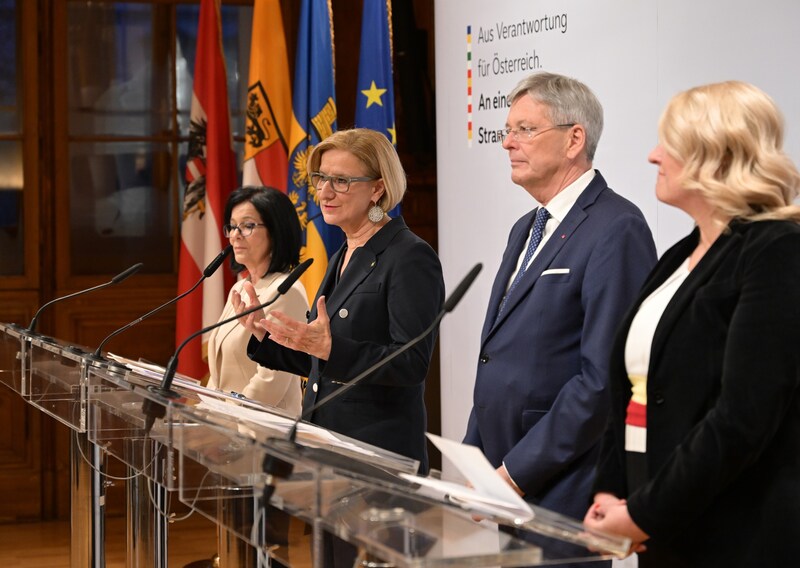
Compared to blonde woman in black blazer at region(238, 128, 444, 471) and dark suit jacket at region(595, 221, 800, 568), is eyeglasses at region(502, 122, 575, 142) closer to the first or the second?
blonde woman in black blazer at region(238, 128, 444, 471)

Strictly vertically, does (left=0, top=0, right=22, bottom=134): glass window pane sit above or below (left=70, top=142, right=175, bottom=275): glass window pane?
above

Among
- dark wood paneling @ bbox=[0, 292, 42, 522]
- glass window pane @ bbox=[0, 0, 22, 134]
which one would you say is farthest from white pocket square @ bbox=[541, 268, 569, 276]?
glass window pane @ bbox=[0, 0, 22, 134]

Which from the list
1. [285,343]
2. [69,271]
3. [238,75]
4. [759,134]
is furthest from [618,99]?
[69,271]

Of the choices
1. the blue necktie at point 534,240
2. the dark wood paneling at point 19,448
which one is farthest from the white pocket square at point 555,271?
the dark wood paneling at point 19,448

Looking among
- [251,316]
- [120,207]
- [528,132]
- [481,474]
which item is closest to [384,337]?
[251,316]

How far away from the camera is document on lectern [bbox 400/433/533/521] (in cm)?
140

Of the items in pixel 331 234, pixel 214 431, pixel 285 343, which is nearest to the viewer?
pixel 214 431

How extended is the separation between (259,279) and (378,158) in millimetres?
891

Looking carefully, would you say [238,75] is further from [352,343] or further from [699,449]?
[699,449]

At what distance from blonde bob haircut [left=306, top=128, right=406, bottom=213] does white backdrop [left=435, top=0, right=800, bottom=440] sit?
31.5 inches

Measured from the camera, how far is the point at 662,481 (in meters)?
1.63

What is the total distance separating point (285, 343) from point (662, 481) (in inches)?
43.2

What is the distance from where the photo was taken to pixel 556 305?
7.67 ft

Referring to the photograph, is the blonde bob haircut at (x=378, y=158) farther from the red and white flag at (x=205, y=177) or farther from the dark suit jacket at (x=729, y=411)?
the red and white flag at (x=205, y=177)
